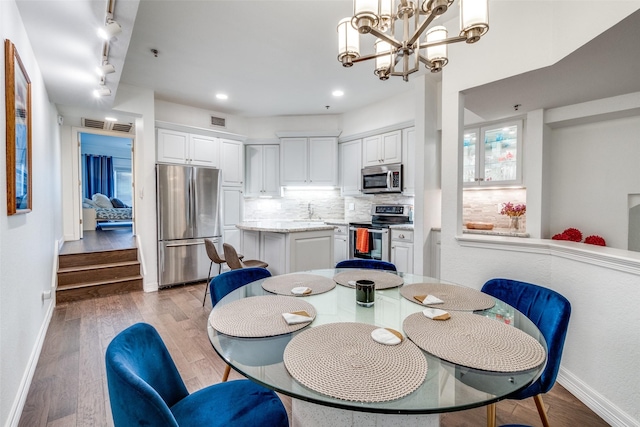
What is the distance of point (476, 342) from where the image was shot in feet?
3.18

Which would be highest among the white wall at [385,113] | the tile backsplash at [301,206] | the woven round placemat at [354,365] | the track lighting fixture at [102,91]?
the white wall at [385,113]

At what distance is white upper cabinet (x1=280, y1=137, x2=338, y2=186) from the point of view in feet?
16.8

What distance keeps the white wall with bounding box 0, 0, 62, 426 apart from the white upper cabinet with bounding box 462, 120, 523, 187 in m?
3.64

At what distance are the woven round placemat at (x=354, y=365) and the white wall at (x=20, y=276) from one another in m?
1.64

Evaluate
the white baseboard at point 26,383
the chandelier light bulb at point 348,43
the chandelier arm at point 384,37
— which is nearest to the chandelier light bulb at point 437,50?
the chandelier arm at point 384,37

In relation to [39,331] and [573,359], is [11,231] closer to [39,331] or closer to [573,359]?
[39,331]

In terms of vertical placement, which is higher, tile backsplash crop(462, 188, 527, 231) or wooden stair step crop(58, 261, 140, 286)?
tile backsplash crop(462, 188, 527, 231)

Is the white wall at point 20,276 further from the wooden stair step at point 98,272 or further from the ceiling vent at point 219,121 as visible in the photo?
the ceiling vent at point 219,121

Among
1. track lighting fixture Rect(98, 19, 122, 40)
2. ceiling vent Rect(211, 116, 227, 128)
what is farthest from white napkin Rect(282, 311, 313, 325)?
ceiling vent Rect(211, 116, 227, 128)

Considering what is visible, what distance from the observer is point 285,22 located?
8.38ft

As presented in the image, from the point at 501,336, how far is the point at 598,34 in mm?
1774

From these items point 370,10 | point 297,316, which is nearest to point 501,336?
point 297,316

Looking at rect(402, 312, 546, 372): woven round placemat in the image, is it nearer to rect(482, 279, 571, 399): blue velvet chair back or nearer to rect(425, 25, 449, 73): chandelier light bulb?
rect(482, 279, 571, 399): blue velvet chair back

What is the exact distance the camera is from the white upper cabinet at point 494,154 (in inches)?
127
